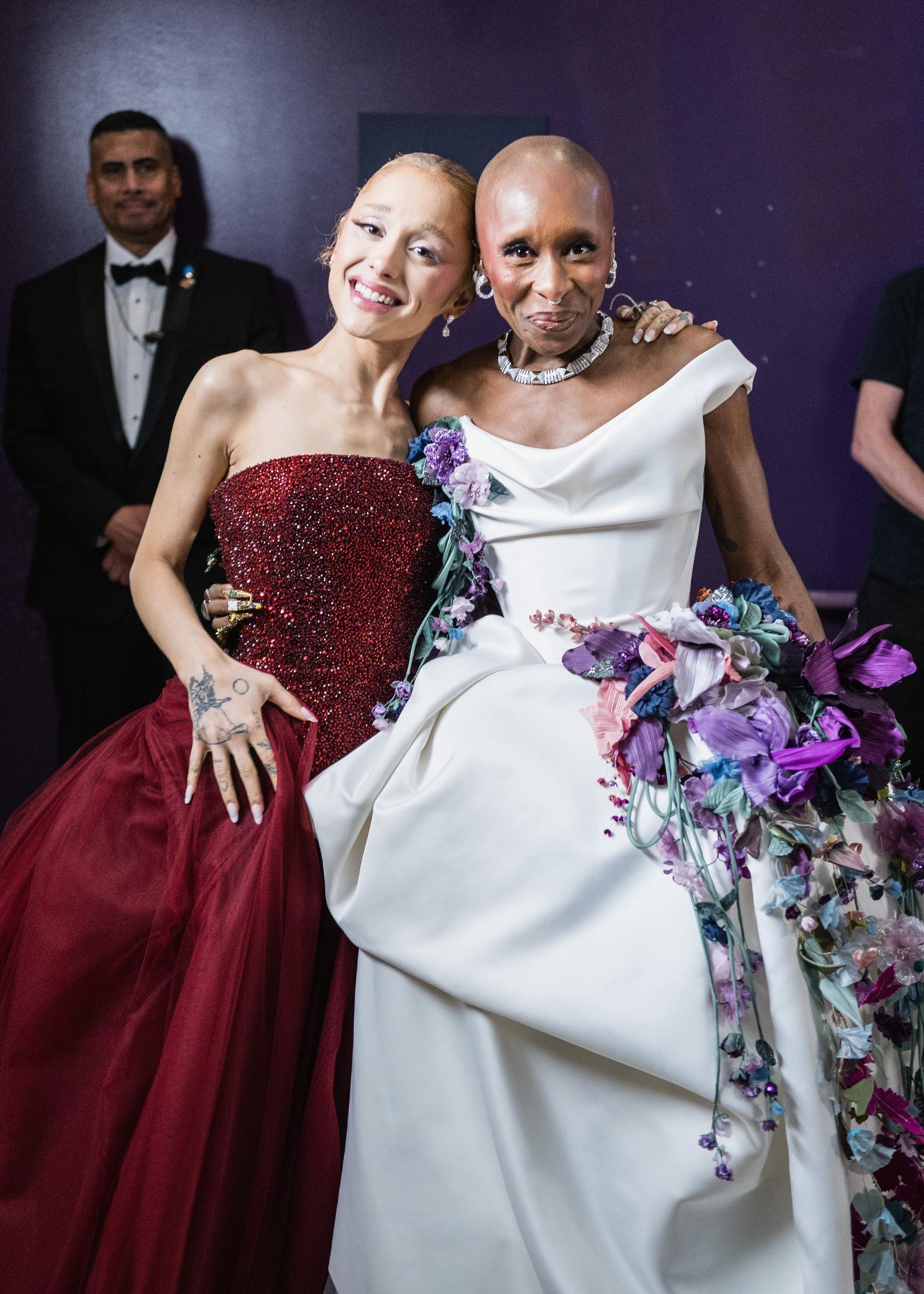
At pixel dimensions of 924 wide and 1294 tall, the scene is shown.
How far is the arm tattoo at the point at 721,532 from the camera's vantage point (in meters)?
1.77

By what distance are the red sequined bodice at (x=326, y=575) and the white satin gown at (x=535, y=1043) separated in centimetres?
13

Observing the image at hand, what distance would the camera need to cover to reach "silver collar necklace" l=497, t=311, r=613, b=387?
5.54 ft

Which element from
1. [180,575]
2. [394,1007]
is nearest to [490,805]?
[394,1007]

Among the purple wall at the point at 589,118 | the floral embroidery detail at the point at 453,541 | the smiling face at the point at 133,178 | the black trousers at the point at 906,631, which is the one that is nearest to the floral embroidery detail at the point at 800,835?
the floral embroidery detail at the point at 453,541

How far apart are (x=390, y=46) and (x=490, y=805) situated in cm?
210

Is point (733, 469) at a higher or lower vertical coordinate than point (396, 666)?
higher

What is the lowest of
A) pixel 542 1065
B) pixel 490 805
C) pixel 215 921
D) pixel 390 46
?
pixel 542 1065

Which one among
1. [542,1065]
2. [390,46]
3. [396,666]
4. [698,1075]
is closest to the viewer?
[698,1075]

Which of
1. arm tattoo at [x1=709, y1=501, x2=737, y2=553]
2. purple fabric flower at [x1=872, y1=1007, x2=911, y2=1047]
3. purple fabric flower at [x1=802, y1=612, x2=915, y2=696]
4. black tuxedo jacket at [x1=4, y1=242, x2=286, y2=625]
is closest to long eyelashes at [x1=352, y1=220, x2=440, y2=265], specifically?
arm tattoo at [x1=709, y1=501, x2=737, y2=553]

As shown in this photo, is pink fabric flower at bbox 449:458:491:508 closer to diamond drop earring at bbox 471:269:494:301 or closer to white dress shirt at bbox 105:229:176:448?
diamond drop earring at bbox 471:269:494:301

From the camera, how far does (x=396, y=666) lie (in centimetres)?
167

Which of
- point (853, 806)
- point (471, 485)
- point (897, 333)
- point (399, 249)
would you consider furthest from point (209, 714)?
point (897, 333)

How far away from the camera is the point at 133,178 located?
2645 millimetres

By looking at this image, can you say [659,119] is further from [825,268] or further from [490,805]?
[490,805]
